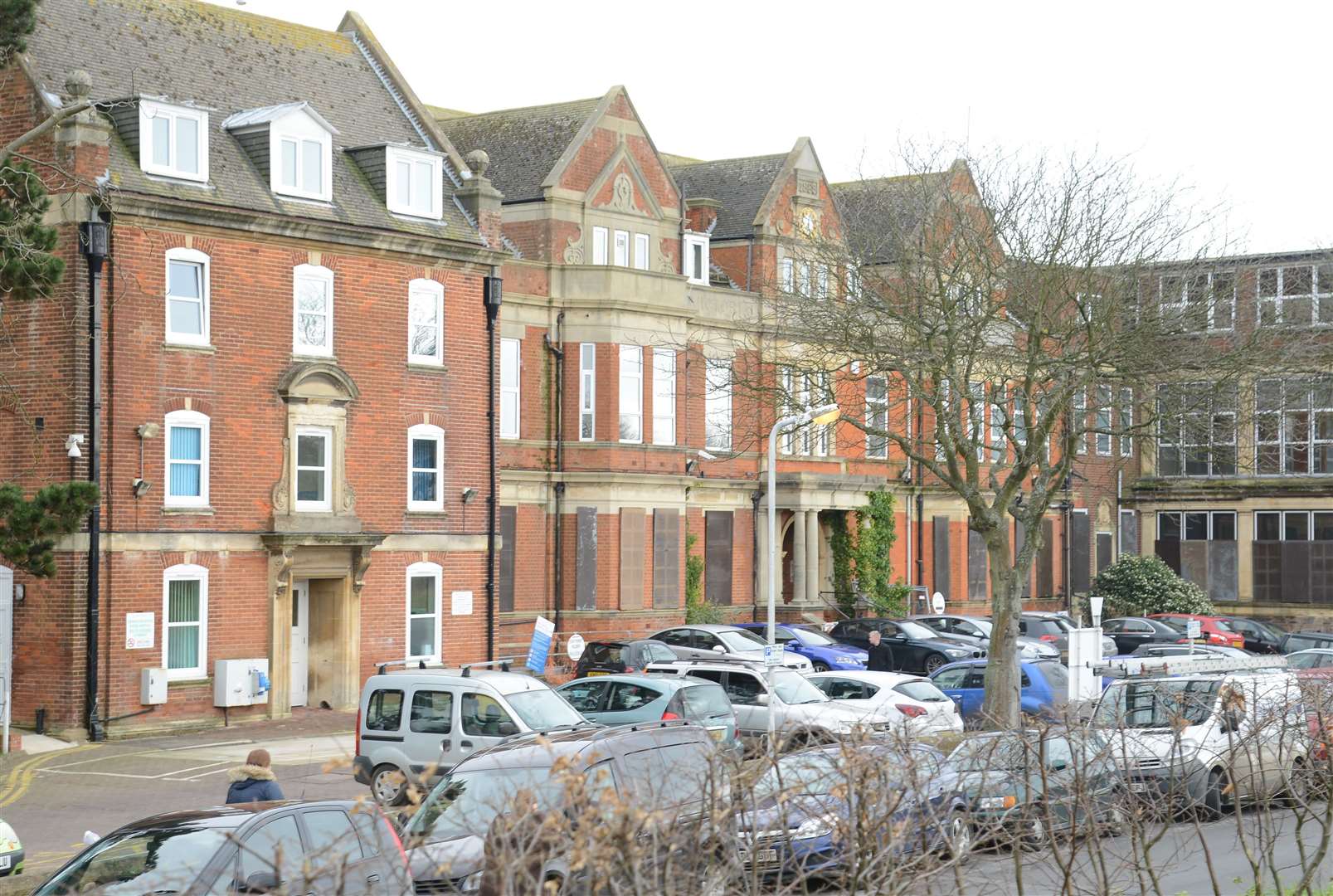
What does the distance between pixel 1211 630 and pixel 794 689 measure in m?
22.7

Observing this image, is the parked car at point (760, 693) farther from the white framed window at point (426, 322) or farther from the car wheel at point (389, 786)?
the white framed window at point (426, 322)

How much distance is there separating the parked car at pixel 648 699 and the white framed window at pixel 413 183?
1397 centimetres

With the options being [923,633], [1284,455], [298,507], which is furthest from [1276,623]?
[298,507]

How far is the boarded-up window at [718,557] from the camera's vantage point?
1880 inches

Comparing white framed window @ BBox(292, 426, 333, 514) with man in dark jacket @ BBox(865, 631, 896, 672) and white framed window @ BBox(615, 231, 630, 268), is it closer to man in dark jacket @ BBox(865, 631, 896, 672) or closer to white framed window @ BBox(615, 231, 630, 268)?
white framed window @ BBox(615, 231, 630, 268)

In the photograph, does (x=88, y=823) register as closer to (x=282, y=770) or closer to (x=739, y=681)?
(x=282, y=770)

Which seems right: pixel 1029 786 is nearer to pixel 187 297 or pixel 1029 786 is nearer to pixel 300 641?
pixel 187 297

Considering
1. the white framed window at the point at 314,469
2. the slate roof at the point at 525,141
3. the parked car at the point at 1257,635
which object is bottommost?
the parked car at the point at 1257,635

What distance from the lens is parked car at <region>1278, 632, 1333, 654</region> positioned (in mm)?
42625

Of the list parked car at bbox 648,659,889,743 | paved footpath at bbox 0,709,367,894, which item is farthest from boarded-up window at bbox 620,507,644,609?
parked car at bbox 648,659,889,743

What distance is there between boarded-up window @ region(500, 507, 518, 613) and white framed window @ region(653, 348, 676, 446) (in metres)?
4.43

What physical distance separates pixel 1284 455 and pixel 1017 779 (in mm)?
48819

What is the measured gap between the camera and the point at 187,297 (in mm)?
31766

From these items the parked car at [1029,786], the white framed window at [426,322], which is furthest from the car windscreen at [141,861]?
the white framed window at [426,322]
